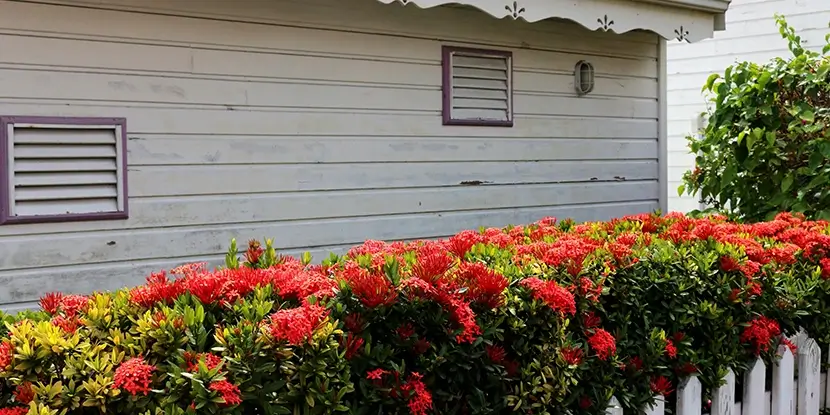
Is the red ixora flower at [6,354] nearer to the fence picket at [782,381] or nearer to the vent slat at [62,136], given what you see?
the vent slat at [62,136]

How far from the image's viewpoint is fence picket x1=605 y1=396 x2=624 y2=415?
3.10 metres

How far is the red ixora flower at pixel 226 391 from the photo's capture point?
77.4 inches

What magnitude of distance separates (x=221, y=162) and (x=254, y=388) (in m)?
3.21

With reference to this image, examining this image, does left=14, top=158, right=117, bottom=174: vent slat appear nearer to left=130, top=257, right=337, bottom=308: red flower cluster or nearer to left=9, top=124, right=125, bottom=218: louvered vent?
left=9, top=124, right=125, bottom=218: louvered vent

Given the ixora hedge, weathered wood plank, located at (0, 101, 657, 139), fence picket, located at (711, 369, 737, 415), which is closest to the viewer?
the ixora hedge

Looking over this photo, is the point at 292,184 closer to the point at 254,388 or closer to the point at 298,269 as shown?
the point at 298,269

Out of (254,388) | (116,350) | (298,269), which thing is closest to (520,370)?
(298,269)

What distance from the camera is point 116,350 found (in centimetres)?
206

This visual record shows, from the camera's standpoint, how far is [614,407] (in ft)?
10.2

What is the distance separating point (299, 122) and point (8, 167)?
1.78 meters

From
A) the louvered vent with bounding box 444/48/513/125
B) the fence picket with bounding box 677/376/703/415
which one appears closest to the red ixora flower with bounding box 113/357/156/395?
the fence picket with bounding box 677/376/703/415

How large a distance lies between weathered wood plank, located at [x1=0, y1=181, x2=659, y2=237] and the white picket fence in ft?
8.97

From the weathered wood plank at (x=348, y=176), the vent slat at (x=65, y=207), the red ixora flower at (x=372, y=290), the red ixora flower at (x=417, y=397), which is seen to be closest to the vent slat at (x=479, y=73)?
the weathered wood plank at (x=348, y=176)

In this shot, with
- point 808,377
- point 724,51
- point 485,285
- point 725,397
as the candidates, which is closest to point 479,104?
point 808,377
